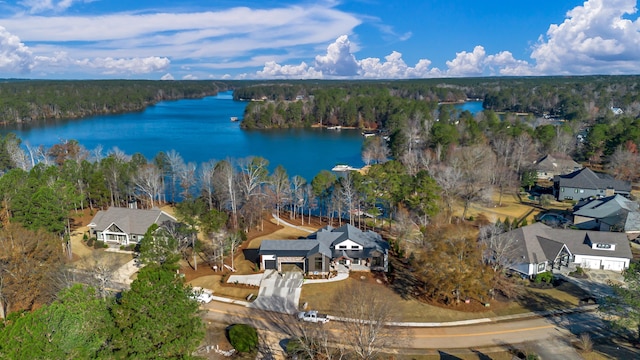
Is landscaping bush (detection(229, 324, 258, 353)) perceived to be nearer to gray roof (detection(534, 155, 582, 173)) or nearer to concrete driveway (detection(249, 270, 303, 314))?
concrete driveway (detection(249, 270, 303, 314))

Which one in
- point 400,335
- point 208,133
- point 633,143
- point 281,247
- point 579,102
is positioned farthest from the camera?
point 579,102

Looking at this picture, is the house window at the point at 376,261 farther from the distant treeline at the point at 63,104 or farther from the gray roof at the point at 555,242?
the distant treeline at the point at 63,104

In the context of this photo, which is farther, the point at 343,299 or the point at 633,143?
the point at 633,143

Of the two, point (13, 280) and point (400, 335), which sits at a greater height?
point (13, 280)

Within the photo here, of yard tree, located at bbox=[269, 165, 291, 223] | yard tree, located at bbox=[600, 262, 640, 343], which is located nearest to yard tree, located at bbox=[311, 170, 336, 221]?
yard tree, located at bbox=[269, 165, 291, 223]

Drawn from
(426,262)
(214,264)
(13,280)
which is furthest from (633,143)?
(13,280)

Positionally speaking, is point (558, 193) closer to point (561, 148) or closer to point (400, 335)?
point (561, 148)

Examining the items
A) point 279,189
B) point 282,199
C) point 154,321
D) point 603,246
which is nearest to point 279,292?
point 154,321
